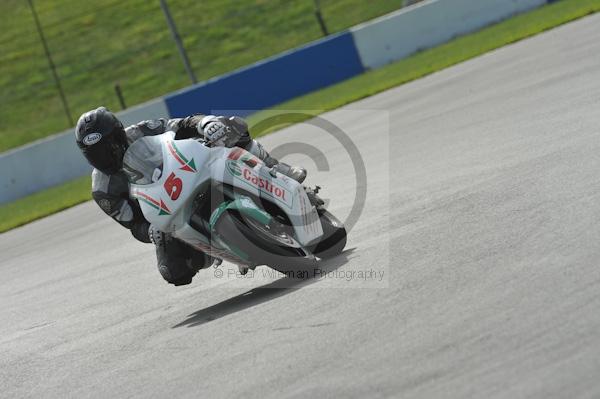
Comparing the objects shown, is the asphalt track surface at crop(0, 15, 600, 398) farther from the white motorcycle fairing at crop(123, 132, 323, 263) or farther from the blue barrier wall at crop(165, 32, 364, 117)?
the blue barrier wall at crop(165, 32, 364, 117)

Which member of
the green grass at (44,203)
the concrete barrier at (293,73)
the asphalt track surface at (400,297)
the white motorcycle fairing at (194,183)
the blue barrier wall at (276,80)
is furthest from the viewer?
the blue barrier wall at (276,80)

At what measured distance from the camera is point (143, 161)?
738cm

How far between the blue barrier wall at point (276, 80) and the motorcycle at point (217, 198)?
14.5 m

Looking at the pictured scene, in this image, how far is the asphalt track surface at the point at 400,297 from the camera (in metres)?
4.74

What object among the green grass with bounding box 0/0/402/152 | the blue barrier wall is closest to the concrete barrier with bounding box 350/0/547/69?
the blue barrier wall

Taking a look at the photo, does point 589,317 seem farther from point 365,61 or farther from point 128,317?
point 365,61

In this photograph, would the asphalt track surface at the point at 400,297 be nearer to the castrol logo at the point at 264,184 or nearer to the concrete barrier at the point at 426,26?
the castrol logo at the point at 264,184

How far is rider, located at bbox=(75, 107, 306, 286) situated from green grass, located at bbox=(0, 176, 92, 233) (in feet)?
31.6

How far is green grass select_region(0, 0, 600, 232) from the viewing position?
733 inches

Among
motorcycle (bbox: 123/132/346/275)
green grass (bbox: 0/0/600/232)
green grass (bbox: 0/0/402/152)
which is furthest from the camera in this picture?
green grass (bbox: 0/0/402/152)

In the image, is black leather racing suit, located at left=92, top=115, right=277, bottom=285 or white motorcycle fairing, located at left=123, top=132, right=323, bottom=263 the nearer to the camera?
white motorcycle fairing, located at left=123, top=132, right=323, bottom=263

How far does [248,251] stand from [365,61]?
1661 cm

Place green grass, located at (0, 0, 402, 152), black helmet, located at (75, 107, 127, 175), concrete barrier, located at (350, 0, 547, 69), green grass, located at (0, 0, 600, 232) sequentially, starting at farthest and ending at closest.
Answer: green grass, located at (0, 0, 402, 152) < concrete barrier, located at (350, 0, 547, 69) < green grass, located at (0, 0, 600, 232) < black helmet, located at (75, 107, 127, 175)

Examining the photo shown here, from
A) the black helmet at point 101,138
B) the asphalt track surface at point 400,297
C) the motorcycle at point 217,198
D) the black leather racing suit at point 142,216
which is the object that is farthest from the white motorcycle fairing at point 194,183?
the asphalt track surface at point 400,297
